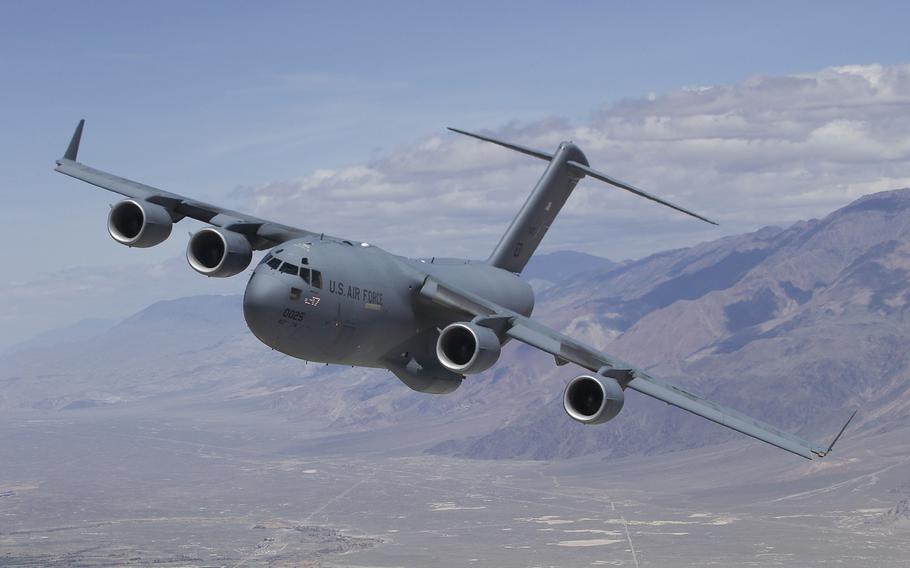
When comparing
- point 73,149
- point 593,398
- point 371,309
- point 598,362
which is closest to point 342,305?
point 371,309

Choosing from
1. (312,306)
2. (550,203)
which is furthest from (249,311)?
(550,203)

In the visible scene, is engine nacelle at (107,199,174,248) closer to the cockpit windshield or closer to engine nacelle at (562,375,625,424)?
the cockpit windshield

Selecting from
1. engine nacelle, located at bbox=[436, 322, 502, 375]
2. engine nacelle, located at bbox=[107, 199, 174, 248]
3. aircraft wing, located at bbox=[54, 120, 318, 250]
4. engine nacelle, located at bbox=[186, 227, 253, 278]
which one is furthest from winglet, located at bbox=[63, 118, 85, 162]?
engine nacelle, located at bbox=[436, 322, 502, 375]

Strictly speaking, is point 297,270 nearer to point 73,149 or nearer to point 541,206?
point 73,149

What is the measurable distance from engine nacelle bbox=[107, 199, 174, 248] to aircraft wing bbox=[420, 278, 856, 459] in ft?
28.5

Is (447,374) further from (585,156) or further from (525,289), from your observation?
(585,156)

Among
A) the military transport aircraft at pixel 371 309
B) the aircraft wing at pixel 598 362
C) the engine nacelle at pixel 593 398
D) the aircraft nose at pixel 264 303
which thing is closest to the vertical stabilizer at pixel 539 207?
the military transport aircraft at pixel 371 309

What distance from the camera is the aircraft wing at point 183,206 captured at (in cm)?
3991

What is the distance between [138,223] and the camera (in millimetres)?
39531

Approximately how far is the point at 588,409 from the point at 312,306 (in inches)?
340

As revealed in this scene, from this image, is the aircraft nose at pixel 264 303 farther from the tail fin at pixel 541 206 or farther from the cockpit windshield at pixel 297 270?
the tail fin at pixel 541 206

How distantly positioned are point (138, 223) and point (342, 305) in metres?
8.19

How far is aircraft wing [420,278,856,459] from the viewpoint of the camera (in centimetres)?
3625

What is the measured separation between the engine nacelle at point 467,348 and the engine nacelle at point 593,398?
255 centimetres
